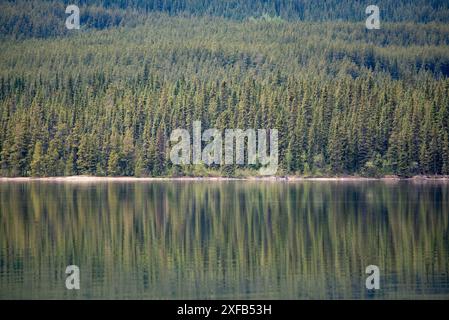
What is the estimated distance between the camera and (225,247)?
Answer: 50000 millimetres

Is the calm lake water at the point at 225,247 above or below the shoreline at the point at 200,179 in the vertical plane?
above

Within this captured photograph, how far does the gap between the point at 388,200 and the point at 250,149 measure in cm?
4869

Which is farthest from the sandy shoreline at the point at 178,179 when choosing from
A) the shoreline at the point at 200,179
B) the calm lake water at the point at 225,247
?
the calm lake water at the point at 225,247

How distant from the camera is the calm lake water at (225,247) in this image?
3981 centimetres

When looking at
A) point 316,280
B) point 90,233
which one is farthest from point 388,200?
point 316,280

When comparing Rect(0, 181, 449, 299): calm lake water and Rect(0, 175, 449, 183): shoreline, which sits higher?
Rect(0, 181, 449, 299): calm lake water

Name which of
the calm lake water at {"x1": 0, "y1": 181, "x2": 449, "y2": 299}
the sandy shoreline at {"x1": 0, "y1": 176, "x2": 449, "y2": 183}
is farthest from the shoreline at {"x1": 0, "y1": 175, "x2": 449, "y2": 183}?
the calm lake water at {"x1": 0, "y1": 181, "x2": 449, "y2": 299}

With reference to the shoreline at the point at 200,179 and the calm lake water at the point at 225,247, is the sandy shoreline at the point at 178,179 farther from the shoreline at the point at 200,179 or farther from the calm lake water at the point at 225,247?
the calm lake water at the point at 225,247

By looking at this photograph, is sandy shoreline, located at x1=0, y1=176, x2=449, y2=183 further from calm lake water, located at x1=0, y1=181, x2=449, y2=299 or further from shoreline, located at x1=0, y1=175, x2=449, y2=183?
calm lake water, located at x1=0, y1=181, x2=449, y2=299

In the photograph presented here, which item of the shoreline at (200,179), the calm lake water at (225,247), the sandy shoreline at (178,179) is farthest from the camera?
the sandy shoreline at (178,179)

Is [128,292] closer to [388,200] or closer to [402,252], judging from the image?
[402,252]

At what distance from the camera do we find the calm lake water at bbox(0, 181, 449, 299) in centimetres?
3981

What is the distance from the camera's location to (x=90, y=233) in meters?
55.0
